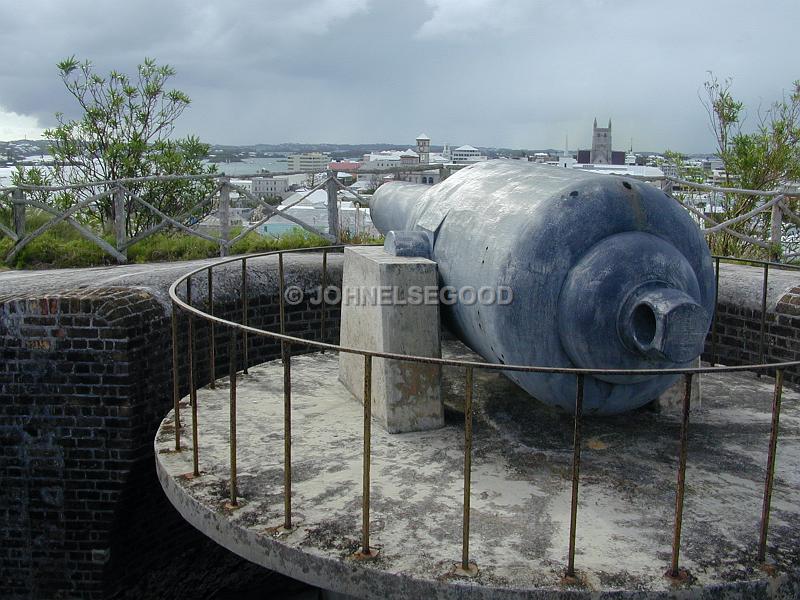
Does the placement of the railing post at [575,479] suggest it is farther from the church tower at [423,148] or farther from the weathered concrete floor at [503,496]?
the church tower at [423,148]

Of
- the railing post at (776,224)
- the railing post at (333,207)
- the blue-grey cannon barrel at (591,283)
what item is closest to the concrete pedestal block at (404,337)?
the blue-grey cannon barrel at (591,283)

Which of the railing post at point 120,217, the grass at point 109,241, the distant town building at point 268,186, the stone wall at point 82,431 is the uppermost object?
the distant town building at point 268,186

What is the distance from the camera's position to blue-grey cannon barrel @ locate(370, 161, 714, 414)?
4.56m

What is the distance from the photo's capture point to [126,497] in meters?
7.00

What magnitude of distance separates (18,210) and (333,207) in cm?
410

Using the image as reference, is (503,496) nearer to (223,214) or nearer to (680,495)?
(680,495)

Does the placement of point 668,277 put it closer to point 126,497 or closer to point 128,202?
point 126,497

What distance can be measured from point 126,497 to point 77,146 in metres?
8.22

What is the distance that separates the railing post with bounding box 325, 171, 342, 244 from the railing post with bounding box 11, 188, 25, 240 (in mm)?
3974

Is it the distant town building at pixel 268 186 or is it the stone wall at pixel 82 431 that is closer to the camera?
the stone wall at pixel 82 431

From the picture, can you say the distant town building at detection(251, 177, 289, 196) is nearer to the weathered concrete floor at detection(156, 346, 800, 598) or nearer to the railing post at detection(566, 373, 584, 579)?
the weathered concrete floor at detection(156, 346, 800, 598)

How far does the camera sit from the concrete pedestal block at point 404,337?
5711 millimetres

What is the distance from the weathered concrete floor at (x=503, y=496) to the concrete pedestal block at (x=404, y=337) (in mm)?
159

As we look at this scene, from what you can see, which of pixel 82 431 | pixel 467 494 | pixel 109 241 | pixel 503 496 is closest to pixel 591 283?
pixel 503 496
